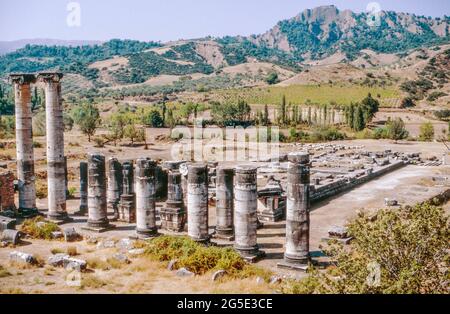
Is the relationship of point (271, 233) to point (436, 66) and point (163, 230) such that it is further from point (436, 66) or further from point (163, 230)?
point (436, 66)

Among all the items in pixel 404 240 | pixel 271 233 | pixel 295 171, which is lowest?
pixel 271 233

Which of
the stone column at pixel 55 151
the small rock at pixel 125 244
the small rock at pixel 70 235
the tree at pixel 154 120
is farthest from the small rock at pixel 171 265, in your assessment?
the tree at pixel 154 120

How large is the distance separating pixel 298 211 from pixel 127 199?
972 centimetres

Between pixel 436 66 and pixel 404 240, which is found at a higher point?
pixel 436 66

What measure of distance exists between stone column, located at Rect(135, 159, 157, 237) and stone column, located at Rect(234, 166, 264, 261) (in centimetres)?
400

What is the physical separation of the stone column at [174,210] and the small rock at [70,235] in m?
3.55

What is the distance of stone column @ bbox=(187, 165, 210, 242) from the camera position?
17938mm

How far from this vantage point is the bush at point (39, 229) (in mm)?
19969

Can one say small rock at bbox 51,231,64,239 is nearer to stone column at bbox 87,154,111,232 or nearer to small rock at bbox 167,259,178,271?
stone column at bbox 87,154,111,232

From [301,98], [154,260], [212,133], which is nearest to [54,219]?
[154,260]

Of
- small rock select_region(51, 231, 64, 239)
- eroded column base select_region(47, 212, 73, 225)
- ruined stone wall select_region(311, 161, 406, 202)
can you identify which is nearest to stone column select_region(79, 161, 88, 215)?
eroded column base select_region(47, 212, 73, 225)

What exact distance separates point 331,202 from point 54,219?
14.5m

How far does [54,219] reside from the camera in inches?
861

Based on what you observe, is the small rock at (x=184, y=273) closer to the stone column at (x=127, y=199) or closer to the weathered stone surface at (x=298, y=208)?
the weathered stone surface at (x=298, y=208)
